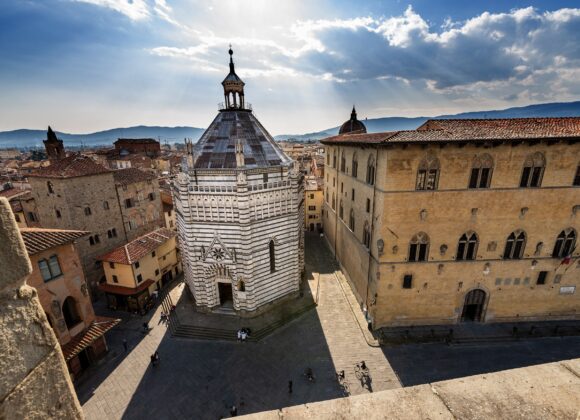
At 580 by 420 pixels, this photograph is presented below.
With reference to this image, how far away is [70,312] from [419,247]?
26.7m

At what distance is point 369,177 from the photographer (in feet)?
79.9

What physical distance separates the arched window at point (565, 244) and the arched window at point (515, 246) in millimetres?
2759

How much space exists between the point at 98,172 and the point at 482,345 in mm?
39895

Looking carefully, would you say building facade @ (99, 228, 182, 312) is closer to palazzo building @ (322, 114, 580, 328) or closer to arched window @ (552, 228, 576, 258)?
palazzo building @ (322, 114, 580, 328)

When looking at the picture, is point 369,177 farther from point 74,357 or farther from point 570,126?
point 74,357

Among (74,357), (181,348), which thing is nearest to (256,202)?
(181,348)

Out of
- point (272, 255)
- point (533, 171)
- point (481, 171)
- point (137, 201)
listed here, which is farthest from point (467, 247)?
point (137, 201)

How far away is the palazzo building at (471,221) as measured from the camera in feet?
68.0

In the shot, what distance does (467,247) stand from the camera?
2288cm

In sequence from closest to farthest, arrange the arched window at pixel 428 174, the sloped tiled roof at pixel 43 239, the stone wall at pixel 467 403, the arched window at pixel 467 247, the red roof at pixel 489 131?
the stone wall at pixel 467 403
the sloped tiled roof at pixel 43 239
the red roof at pixel 489 131
the arched window at pixel 428 174
the arched window at pixel 467 247

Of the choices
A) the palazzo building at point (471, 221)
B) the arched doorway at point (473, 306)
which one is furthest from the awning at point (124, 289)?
the arched doorway at point (473, 306)

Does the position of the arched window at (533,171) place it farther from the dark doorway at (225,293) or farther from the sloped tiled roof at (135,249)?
the sloped tiled roof at (135,249)

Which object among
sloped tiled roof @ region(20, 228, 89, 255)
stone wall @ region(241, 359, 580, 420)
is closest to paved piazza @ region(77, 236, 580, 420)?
sloped tiled roof @ region(20, 228, 89, 255)

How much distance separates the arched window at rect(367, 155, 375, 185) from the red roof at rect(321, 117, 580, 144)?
153 centimetres
